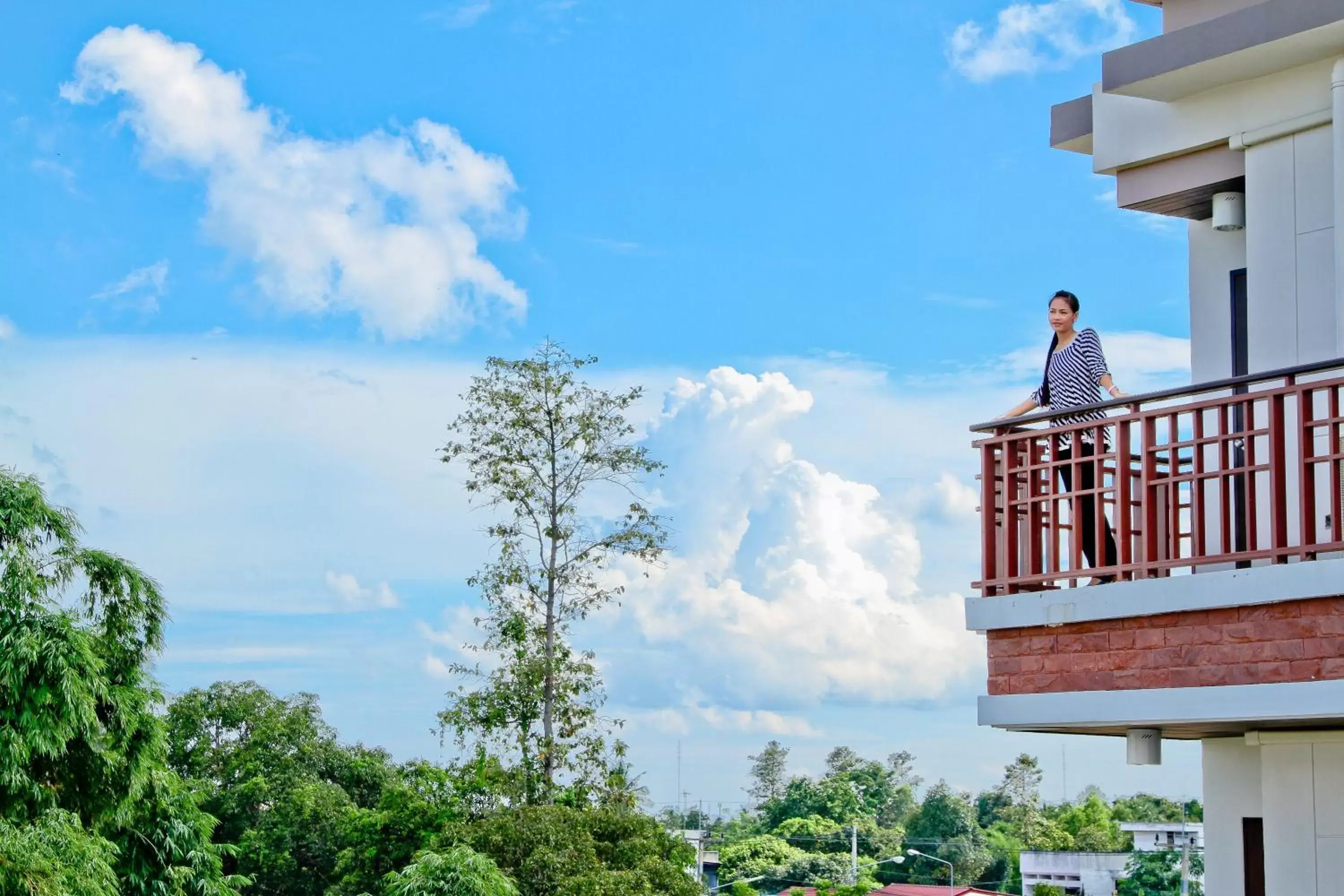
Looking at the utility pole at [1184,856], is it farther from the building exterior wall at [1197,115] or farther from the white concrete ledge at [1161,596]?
the white concrete ledge at [1161,596]

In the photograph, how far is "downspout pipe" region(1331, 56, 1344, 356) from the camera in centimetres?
473

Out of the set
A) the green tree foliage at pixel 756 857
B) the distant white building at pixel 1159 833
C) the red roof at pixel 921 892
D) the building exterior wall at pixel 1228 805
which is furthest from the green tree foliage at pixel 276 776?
the distant white building at pixel 1159 833

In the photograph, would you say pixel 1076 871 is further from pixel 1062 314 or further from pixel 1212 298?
pixel 1062 314

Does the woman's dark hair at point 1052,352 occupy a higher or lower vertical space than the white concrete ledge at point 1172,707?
higher

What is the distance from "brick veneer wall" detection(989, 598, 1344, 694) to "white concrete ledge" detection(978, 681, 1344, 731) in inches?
0.9

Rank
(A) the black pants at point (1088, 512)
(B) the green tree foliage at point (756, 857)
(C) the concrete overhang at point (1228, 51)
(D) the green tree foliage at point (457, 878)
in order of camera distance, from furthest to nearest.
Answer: (B) the green tree foliage at point (756, 857) → (D) the green tree foliage at point (457, 878) → (C) the concrete overhang at point (1228, 51) → (A) the black pants at point (1088, 512)

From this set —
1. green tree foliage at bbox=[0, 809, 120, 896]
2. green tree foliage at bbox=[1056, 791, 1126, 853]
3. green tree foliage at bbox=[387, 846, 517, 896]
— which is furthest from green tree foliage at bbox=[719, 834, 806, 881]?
green tree foliage at bbox=[0, 809, 120, 896]

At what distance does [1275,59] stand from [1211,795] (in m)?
2.49

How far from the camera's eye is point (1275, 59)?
4914mm

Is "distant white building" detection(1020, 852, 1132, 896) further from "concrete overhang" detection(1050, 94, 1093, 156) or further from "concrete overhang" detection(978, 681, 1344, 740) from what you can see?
"concrete overhang" detection(978, 681, 1344, 740)

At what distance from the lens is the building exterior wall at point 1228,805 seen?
5.36m

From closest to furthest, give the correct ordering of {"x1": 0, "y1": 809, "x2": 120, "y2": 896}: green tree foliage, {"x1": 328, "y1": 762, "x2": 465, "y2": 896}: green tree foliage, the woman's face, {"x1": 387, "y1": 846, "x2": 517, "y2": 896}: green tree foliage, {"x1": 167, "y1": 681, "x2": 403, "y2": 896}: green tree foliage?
the woman's face
{"x1": 0, "y1": 809, "x2": 120, "y2": 896}: green tree foliage
{"x1": 387, "y1": 846, "x2": 517, "y2": 896}: green tree foliage
{"x1": 328, "y1": 762, "x2": 465, "y2": 896}: green tree foliage
{"x1": 167, "y1": 681, "x2": 403, "y2": 896}: green tree foliage

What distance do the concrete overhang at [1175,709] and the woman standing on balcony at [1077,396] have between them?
0.35 meters

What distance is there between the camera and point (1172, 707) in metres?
A: 4.19
